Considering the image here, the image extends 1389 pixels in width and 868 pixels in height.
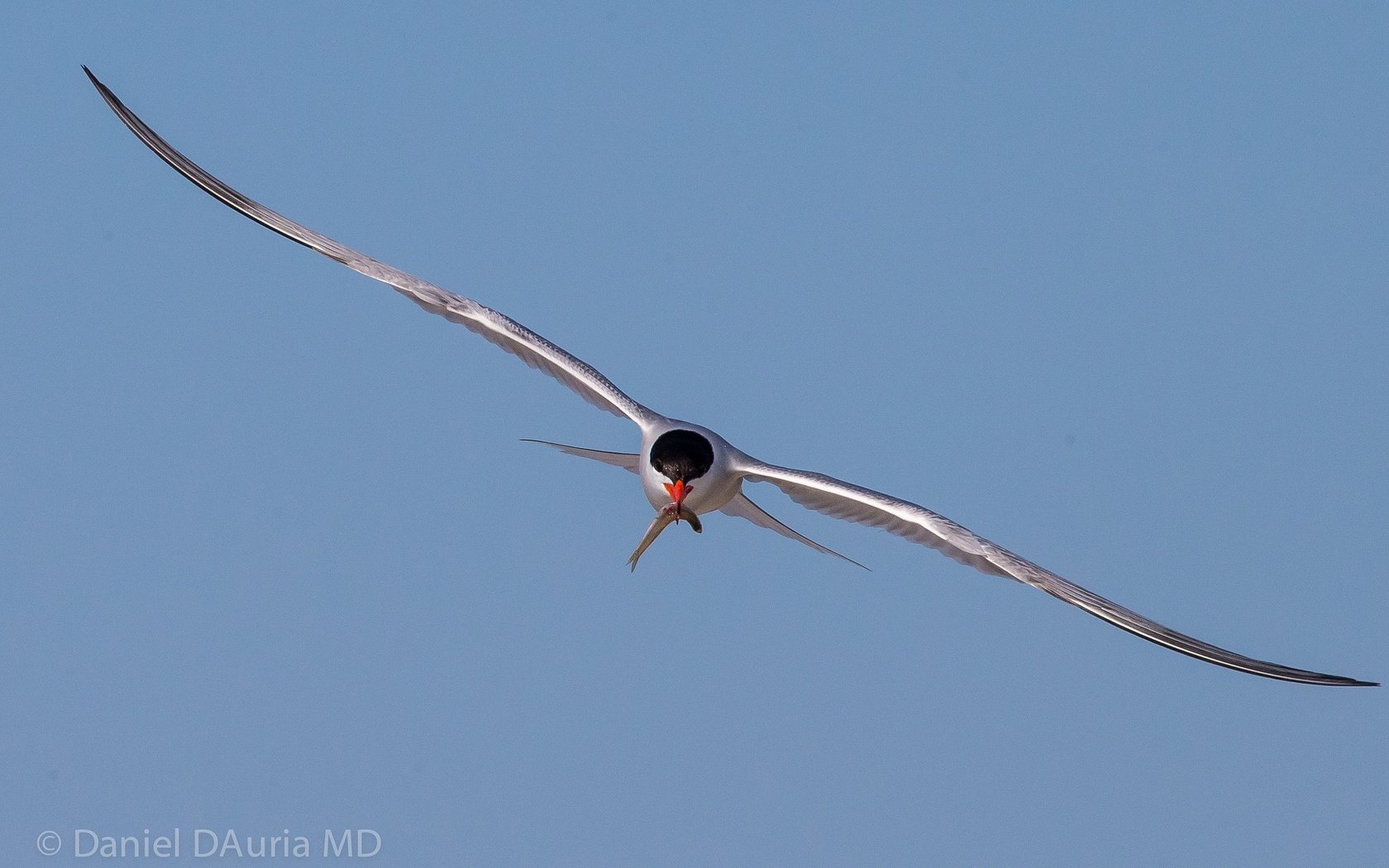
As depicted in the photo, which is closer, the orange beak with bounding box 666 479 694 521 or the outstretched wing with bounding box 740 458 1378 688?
the outstretched wing with bounding box 740 458 1378 688

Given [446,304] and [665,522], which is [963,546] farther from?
[446,304]

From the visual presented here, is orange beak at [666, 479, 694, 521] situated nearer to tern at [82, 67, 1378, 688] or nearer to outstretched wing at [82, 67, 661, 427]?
tern at [82, 67, 1378, 688]

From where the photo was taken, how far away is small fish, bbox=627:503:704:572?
19062 millimetres

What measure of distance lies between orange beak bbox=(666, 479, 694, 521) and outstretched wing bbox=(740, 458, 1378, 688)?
785 millimetres

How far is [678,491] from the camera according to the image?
18938mm

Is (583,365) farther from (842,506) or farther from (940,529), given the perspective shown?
(940,529)

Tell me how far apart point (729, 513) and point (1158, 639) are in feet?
19.8

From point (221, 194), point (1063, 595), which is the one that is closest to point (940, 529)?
point (1063, 595)

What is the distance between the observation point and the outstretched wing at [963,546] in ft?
50.2

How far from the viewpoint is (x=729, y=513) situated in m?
20.6

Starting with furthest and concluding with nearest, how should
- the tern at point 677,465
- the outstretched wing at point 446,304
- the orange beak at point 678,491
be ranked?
the outstretched wing at point 446,304 < the orange beak at point 678,491 < the tern at point 677,465

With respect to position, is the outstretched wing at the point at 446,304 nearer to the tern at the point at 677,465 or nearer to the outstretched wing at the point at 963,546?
the tern at the point at 677,465

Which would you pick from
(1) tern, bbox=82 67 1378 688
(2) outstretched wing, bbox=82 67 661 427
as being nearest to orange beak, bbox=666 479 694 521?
(1) tern, bbox=82 67 1378 688

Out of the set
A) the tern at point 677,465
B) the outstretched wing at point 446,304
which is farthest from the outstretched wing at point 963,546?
the outstretched wing at point 446,304
